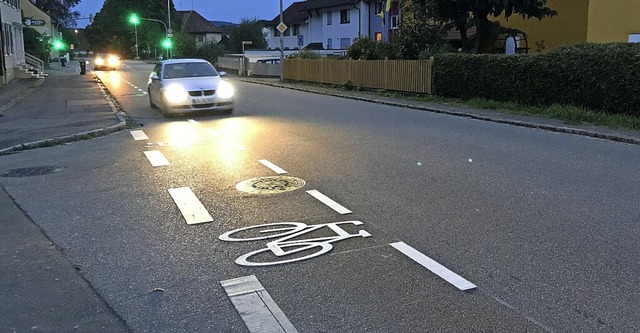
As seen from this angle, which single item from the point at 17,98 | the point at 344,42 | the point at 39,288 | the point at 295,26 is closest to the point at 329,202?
the point at 39,288

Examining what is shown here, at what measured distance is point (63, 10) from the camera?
113 meters

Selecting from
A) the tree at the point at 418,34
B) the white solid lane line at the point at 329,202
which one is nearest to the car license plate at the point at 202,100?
the white solid lane line at the point at 329,202

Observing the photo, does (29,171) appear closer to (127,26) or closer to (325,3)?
(325,3)

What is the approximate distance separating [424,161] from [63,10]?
11993 cm

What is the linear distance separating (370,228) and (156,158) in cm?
551

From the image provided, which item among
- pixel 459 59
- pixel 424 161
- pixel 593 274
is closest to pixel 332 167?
pixel 424 161

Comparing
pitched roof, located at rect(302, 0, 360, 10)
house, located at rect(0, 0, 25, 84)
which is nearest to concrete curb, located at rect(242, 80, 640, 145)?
house, located at rect(0, 0, 25, 84)

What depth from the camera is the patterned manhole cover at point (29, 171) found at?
8984 mm

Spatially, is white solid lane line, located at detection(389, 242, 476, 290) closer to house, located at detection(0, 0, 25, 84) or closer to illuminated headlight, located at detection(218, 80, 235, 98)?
illuminated headlight, located at detection(218, 80, 235, 98)

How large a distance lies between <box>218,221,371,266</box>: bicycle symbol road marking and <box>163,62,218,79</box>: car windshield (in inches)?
494

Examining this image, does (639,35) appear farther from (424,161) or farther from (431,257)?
(431,257)

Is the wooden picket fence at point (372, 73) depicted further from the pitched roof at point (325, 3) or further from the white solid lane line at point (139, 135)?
the pitched roof at point (325, 3)

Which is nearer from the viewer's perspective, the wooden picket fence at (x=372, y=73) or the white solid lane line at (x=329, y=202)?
the white solid lane line at (x=329, y=202)

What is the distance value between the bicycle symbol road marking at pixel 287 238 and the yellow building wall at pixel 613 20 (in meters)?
21.2
